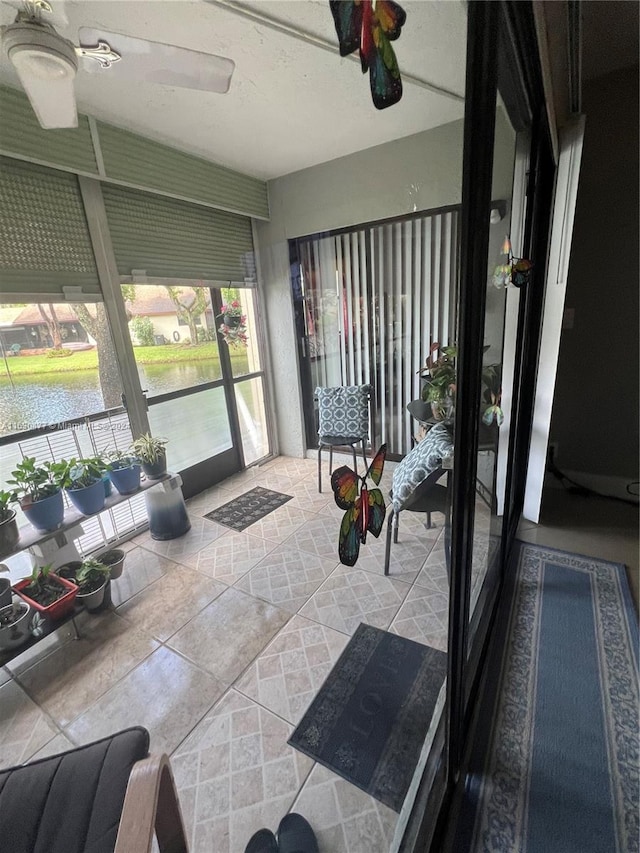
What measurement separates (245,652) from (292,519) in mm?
1074

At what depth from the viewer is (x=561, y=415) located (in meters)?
2.63

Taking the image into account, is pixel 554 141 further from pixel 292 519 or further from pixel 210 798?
pixel 210 798

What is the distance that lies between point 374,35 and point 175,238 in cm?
234

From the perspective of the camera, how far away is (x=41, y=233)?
73.6 inches

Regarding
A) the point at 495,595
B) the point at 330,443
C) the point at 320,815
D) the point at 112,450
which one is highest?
the point at 112,450

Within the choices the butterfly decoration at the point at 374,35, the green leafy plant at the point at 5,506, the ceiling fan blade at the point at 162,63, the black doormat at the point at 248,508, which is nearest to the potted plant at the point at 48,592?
the green leafy plant at the point at 5,506

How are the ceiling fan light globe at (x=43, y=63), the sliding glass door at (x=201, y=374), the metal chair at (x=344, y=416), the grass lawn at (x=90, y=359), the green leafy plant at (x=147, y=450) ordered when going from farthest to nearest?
the metal chair at (x=344, y=416) → the sliding glass door at (x=201, y=374) → the green leafy plant at (x=147, y=450) → the grass lawn at (x=90, y=359) → the ceiling fan light globe at (x=43, y=63)

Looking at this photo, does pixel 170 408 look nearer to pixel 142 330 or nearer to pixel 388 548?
pixel 142 330

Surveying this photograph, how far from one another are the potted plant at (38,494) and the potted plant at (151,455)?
0.50 m

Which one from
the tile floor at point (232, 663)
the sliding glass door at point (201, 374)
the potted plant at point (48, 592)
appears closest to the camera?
the tile floor at point (232, 663)

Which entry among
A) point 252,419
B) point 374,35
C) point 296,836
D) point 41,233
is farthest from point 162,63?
point 252,419

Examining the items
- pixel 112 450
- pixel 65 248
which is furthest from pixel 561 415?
pixel 65 248

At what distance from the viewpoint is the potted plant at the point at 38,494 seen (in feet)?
5.80

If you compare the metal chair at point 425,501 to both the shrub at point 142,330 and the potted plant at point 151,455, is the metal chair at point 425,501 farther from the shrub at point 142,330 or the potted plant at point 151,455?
the shrub at point 142,330
